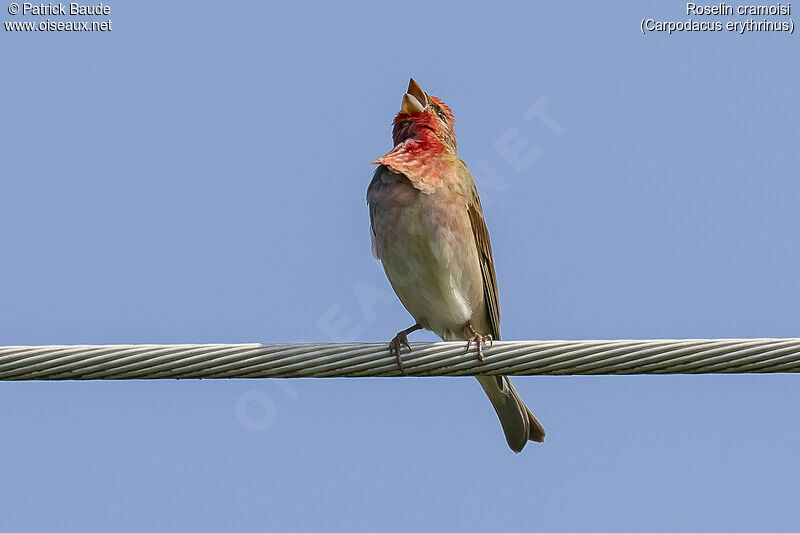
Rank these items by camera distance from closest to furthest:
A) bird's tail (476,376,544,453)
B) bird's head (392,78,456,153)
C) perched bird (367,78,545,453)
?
perched bird (367,78,545,453) → bird's tail (476,376,544,453) → bird's head (392,78,456,153)

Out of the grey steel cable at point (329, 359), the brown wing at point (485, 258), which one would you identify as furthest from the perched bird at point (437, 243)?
Answer: the grey steel cable at point (329, 359)

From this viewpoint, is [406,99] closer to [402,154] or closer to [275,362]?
[402,154]

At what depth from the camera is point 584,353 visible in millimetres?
4977

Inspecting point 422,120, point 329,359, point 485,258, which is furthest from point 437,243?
point 329,359

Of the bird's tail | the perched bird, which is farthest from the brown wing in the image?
the bird's tail

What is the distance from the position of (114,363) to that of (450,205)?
9.17 ft

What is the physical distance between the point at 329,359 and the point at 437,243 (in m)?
1.87

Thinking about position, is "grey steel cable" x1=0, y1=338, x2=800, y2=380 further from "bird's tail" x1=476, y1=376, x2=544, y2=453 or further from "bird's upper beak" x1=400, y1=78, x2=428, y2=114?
"bird's upper beak" x1=400, y1=78, x2=428, y2=114

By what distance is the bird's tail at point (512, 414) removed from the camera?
758 cm

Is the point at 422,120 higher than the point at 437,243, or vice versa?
the point at 422,120

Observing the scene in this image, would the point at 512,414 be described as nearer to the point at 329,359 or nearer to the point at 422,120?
the point at 422,120

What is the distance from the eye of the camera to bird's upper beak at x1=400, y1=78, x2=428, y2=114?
25.7 ft

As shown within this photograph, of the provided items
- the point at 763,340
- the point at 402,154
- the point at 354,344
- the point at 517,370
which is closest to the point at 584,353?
the point at 517,370

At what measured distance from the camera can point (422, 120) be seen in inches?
306
